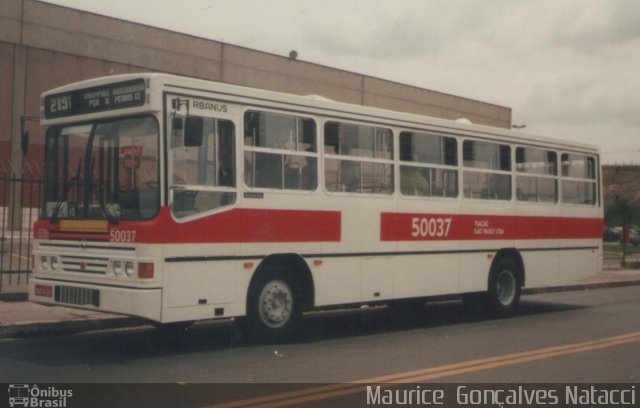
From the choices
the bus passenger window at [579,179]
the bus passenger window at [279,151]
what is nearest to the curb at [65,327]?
the bus passenger window at [279,151]

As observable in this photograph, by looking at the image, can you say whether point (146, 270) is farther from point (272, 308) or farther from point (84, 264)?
point (272, 308)

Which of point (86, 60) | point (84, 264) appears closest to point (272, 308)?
point (84, 264)

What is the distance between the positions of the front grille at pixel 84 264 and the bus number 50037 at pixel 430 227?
4.99m

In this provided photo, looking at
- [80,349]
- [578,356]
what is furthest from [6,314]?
[578,356]

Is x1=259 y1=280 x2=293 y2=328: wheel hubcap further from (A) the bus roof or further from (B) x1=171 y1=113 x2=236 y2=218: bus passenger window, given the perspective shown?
(A) the bus roof

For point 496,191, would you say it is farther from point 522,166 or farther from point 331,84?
point 331,84

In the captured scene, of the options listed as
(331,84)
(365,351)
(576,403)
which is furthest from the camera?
(331,84)

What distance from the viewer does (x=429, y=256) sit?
45.1ft

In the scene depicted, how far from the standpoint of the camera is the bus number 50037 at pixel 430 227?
13.5 meters

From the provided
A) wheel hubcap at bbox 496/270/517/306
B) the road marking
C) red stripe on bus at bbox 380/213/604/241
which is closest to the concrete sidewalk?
red stripe on bus at bbox 380/213/604/241

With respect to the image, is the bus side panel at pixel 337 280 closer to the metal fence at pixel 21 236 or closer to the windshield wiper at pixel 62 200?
the windshield wiper at pixel 62 200

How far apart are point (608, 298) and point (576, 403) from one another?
43.0 ft

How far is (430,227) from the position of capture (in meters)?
13.8

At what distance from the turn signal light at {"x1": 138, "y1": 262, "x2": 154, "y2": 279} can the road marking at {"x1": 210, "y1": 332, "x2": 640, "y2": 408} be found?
8.63 feet
